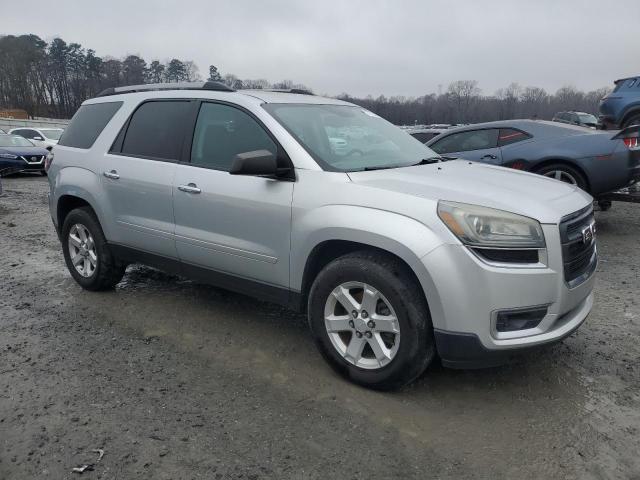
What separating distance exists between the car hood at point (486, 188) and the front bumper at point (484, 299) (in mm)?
198

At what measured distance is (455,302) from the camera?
2.76m

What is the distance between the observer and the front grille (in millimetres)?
2900

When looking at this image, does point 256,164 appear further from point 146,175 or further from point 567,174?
point 567,174

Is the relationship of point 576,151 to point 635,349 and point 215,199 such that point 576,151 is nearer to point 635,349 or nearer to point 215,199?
point 635,349

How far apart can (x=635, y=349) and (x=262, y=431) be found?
274 centimetres

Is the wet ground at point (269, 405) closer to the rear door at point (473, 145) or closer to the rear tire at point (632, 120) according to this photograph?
the rear door at point (473, 145)

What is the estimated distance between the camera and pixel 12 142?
16.5 metres

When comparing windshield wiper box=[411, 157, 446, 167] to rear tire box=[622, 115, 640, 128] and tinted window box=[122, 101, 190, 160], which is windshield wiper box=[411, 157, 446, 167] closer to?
tinted window box=[122, 101, 190, 160]

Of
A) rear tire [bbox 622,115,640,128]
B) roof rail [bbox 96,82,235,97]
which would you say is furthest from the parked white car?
rear tire [bbox 622,115,640,128]

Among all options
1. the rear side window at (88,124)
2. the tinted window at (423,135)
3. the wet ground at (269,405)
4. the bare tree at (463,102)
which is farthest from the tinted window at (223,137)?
the bare tree at (463,102)

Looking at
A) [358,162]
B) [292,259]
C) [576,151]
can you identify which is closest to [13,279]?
[292,259]

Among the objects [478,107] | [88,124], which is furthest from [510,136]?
[478,107]

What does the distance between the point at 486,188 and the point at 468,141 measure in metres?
5.27

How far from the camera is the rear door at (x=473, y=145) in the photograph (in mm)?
7668
